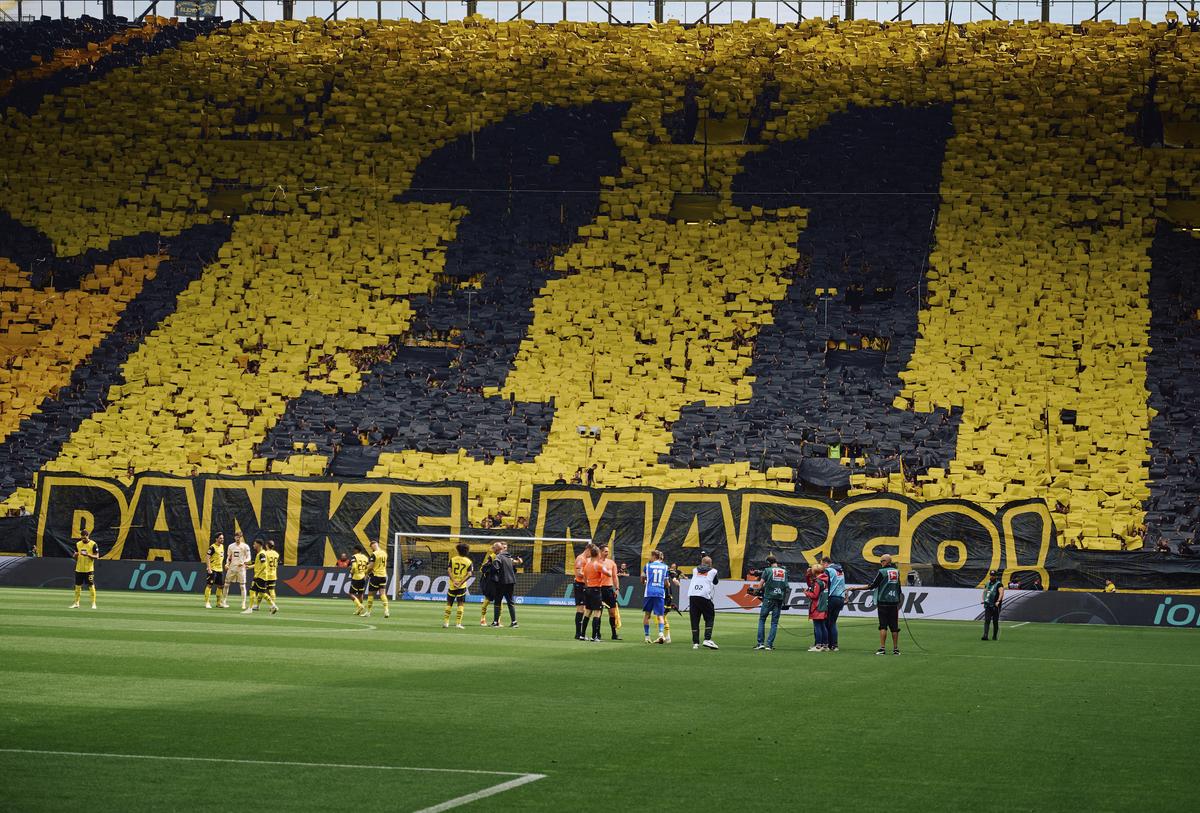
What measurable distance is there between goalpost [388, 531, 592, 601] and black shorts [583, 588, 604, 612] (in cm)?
1241

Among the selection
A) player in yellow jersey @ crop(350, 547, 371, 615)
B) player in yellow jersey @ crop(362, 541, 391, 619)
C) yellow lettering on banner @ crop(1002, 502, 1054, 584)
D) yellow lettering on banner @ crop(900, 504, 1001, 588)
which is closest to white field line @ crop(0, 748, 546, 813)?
player in yellow jersey @ crop(362, 541, 391, 619)

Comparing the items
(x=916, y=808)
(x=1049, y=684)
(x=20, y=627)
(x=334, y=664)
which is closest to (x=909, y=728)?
(x=916, y=808)

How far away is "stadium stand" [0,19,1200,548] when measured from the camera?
45312 millimetres

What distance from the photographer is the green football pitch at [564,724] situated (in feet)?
37.9

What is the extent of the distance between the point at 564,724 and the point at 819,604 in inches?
492

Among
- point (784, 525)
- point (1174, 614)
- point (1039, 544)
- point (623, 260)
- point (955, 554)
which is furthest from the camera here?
point (623, 260)

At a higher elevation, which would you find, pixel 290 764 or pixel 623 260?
pixel 623 260

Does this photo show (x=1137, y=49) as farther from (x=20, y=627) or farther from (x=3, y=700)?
(x=3, y=700)

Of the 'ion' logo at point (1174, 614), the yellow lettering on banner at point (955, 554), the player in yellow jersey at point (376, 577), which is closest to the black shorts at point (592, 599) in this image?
the player in yellow jersey at point (376, 577)

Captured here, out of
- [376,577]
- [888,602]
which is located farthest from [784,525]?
[888,602]

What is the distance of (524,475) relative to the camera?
44812 mm

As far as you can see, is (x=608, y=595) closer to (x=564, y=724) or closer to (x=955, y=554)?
(x=564, y=724)

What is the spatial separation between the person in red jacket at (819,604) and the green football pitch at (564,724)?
2.92ft

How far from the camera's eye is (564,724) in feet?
50.8
